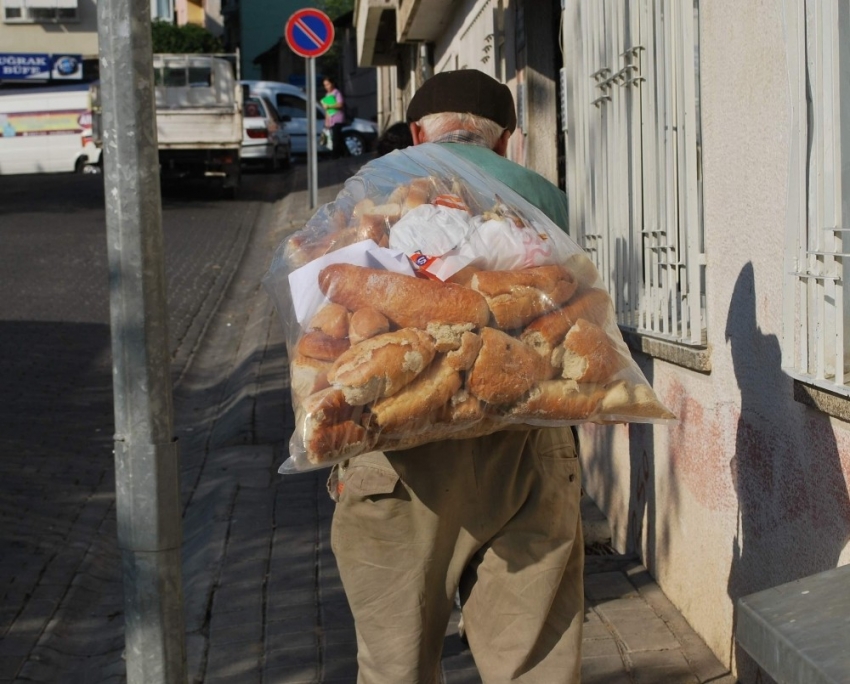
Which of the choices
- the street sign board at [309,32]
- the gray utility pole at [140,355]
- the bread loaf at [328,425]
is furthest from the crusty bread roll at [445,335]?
the street sign board at [309,32]

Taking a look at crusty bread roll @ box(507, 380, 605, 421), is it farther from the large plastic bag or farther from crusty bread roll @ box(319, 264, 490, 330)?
crusty bread roll @ box(319, 264, 490, 330)

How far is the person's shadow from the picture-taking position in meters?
3.15

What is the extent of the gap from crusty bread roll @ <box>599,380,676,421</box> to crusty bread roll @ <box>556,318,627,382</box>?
0.12 ft

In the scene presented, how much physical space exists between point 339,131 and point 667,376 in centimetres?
2488

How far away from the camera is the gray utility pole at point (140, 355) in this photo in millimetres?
2619

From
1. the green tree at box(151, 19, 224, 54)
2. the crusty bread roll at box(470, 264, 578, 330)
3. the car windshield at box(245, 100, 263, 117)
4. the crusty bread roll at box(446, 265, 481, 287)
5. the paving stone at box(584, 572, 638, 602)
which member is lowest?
the paving stone at box(584, 572, 638, 602)

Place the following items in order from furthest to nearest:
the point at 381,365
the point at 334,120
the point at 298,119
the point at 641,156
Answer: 1. the point at 298,119
2. the point at 334,120
3. the point at 641,156
4. the point at 381,365

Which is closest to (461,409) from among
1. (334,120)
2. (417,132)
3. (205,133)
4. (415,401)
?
(415,401)

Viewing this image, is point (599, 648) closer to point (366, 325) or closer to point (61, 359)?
point (366, 325)

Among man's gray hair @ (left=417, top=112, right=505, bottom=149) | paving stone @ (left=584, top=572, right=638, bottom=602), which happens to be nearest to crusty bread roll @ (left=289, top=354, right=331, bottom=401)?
man's gray hair @ (left=417, top=112, right=505, bottom=149)

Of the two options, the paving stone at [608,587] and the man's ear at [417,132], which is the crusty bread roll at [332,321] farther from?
the paving stone at [608,587]

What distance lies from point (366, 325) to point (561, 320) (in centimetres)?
44

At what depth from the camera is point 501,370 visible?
2.53m

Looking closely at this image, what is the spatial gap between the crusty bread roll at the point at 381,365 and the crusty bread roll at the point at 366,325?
14mm
